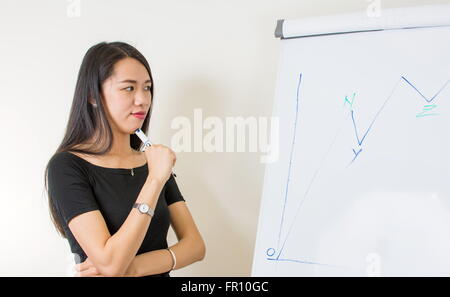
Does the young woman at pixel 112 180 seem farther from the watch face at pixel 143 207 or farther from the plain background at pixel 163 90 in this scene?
the plain background at pixel 163 90

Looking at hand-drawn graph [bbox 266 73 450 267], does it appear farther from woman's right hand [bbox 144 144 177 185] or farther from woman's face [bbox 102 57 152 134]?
woman's face [bbox 102 57 152 134]

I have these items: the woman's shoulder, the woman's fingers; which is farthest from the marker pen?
the woman's fingers

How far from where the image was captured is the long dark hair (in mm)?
1312

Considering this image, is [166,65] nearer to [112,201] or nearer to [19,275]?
[112,201]

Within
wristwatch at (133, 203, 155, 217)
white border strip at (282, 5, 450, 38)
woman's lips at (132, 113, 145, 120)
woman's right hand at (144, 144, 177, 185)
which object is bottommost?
wristwatch at (133, 203, 155, 217)

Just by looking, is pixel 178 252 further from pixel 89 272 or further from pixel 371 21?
pixel 371 21

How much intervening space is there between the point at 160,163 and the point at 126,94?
0.71 ft

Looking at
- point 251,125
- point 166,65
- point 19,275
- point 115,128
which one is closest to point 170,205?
point 115,128

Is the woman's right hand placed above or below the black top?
above

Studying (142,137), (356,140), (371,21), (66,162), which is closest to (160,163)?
(142,137)

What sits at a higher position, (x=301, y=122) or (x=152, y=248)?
(x=301, y=122)
